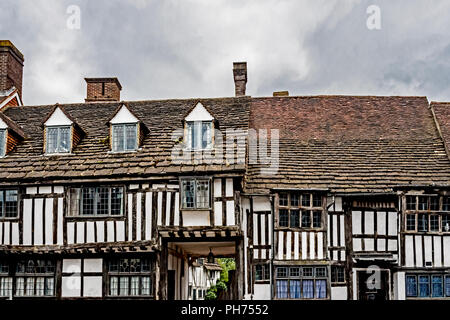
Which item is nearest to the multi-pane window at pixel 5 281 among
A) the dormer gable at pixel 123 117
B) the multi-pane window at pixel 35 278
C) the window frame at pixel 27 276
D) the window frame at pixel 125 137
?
the window frame at pixel 27 276

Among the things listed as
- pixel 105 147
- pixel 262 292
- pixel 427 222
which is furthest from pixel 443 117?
pixel 105 147

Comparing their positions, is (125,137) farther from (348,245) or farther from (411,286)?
(411,286)

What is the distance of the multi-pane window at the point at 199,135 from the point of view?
1858 cm

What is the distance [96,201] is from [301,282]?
21.0ft

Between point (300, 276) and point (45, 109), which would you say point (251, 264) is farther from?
point (45, 109)

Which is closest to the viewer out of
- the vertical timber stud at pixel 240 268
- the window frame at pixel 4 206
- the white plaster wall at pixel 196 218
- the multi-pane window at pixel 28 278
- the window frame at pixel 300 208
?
the white plaster wall at pixel 196 218

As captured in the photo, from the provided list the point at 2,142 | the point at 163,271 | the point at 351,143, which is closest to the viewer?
the point at 163,271

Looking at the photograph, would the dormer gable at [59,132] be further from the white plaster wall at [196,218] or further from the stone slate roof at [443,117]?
the stone slate roof at [443,117]

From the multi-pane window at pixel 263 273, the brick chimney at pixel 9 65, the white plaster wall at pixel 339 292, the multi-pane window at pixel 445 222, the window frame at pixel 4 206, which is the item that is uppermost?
the brick chimney at pixel 9 65

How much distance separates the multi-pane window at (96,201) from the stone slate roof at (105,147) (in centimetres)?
48

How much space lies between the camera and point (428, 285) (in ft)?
57.4

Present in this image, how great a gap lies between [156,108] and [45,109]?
4.11 m
